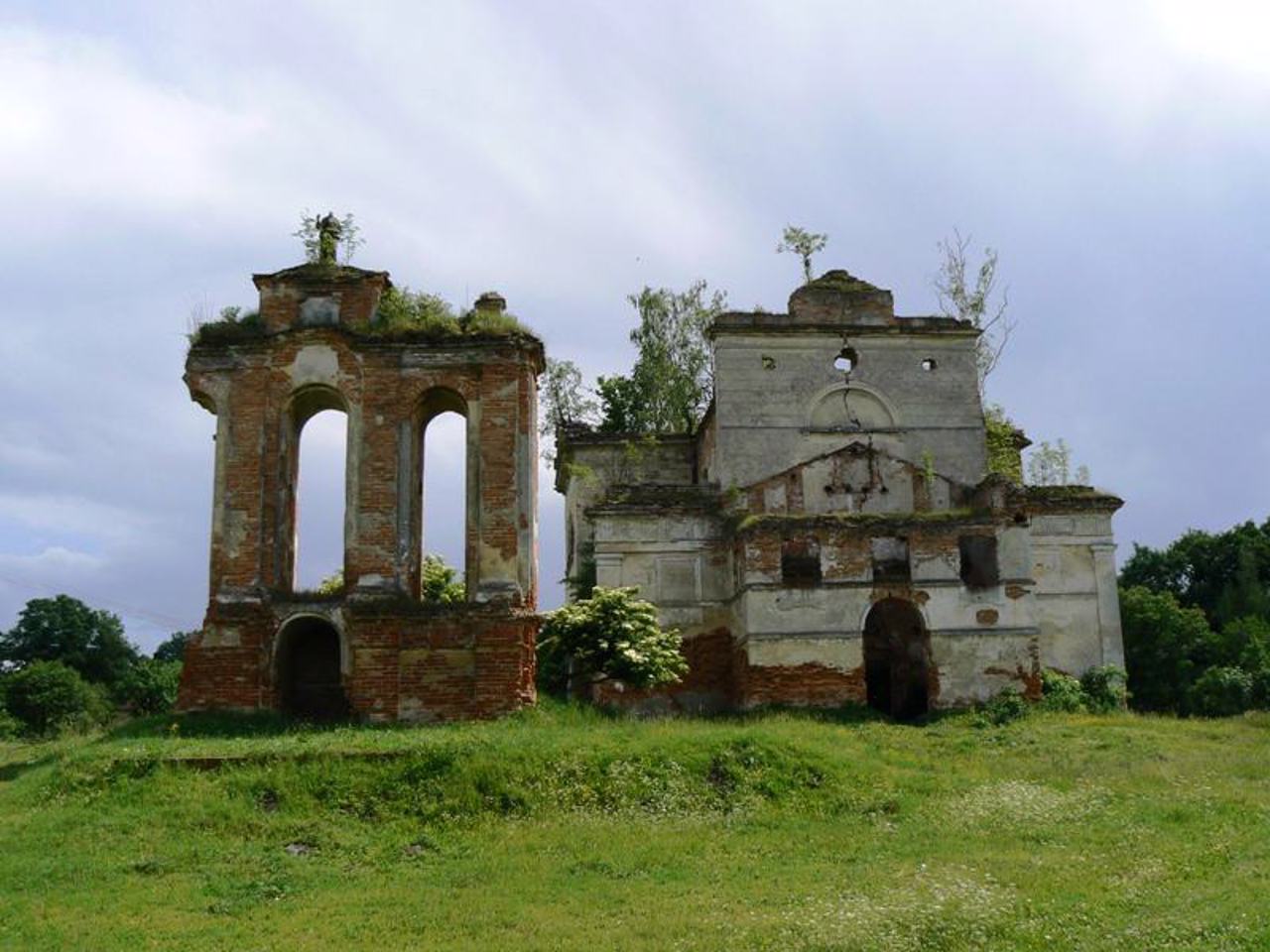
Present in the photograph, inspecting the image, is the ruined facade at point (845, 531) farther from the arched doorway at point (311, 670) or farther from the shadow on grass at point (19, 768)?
the shadow on grass at point (19, 768)

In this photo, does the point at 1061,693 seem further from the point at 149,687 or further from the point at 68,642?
the point at 68,642

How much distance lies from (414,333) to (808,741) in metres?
10.5

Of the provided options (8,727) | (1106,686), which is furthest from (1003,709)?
(8,727)

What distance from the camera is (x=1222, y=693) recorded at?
3519 centimetres

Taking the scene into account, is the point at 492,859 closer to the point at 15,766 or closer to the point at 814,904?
the point at 814,904

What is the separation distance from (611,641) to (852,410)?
1188 cm

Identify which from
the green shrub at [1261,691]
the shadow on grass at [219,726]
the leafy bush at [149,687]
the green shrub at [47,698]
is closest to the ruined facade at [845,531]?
the green shrub at [1261,691]

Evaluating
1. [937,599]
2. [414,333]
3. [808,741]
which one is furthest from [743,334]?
→ [808,741]

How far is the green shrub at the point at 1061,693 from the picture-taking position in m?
28.4

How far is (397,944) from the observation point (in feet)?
41.4

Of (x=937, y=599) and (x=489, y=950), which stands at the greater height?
(x=937, y=599)

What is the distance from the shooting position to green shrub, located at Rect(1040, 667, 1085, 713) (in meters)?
28.4

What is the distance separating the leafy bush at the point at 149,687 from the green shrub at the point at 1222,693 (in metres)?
35.3

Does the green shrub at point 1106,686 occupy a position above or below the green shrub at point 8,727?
above
